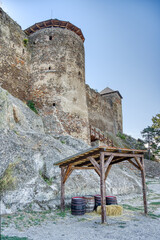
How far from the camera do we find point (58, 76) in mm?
15828

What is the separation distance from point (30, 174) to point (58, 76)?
1010 centimetres

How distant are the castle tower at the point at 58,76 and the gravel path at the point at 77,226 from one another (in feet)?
28.9

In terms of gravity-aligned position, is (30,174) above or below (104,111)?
below

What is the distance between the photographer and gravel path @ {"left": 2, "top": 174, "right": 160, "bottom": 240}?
178 inches

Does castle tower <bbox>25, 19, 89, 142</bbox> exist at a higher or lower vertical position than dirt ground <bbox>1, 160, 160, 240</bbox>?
higher

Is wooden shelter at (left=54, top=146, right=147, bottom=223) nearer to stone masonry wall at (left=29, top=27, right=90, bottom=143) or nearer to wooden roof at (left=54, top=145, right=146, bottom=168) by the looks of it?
wooden roof at (left=54, top=145, right=146, bottom=168)

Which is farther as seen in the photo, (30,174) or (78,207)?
(30,174)

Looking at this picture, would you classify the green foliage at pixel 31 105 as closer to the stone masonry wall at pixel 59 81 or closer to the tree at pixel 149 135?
the stone masonry wall at pixel 59 81

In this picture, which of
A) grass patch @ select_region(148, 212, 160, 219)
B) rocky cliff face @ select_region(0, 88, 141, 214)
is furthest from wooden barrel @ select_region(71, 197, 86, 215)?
grass patch @ select_region(148, 212, 160, 219)

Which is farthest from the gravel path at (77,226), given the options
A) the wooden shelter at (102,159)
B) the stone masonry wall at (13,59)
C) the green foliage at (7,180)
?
the stone masonry wall at (13,59)

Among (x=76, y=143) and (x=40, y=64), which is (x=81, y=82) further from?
(x=76, y=143)

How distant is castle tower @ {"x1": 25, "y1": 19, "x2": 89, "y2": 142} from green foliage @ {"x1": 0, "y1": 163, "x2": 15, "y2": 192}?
7.62 metres

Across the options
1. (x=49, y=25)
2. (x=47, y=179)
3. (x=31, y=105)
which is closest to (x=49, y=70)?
(x=31, y=105)

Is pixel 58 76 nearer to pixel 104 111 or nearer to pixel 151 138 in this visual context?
pixel 104 111
